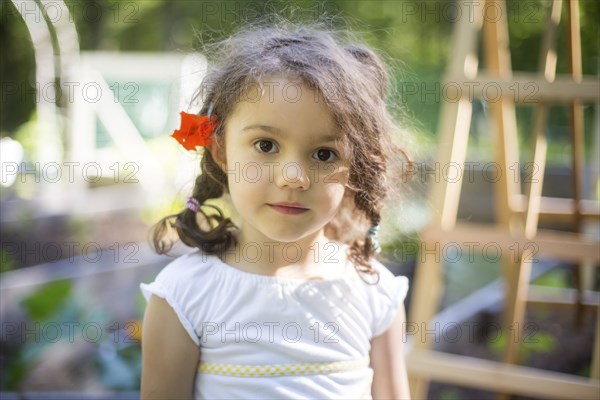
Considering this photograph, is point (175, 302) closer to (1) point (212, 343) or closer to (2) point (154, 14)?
(1) point (212, 343)

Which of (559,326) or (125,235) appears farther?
(125,235)

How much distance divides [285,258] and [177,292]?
0.22m

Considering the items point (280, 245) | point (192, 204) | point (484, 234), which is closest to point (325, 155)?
point (280, 245)

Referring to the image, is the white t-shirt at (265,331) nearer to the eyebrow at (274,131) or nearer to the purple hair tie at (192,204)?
the purple hair tie at (192,204)

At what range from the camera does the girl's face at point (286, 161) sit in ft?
3.83

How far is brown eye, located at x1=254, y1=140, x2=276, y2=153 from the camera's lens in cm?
119

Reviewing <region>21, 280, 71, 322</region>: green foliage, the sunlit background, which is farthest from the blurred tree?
<region>21, 280, 71, 322</region>: green foliage

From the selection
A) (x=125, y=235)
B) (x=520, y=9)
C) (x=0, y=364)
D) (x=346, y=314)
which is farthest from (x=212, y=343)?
(x=520, y=9)

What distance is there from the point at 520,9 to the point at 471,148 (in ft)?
9.27

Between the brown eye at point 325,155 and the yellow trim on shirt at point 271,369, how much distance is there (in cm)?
38

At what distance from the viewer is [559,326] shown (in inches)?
136

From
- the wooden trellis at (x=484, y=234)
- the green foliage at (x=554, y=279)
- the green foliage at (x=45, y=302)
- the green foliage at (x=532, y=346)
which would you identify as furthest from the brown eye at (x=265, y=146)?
the green foliage at (x=554, y=279)

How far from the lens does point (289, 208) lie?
119 cm

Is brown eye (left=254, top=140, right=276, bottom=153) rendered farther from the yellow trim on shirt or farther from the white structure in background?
the white structure in background
